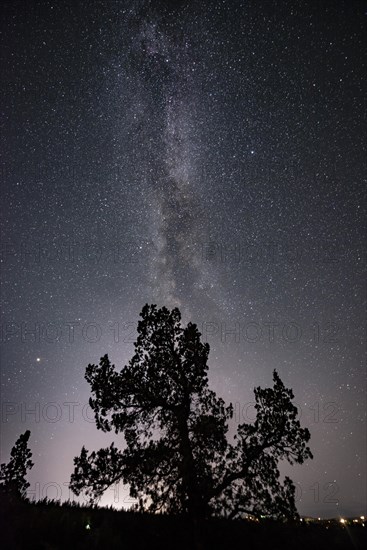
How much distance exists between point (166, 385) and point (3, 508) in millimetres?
7488

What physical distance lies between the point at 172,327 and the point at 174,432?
472cm

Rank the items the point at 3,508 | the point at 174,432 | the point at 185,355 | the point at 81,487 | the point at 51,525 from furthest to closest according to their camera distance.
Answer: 1. the point at 185,355
2. the point at 174,432
3. the point at 81,487
4. the point at 3,508
5. the point at 51,525

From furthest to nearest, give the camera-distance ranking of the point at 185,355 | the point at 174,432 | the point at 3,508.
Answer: the point at 185,355, the point at 174,432, the point at 3,508

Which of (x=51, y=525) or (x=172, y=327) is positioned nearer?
(x=51, y=525)

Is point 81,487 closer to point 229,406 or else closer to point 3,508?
point 3,508

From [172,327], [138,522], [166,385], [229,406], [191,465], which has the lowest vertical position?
[138,522]

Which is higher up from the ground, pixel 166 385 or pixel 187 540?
pixel 166 385

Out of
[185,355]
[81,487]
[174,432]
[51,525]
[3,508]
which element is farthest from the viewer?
[185,355]

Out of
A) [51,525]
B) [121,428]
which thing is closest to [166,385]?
[121,428]

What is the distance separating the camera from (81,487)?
41.6ft

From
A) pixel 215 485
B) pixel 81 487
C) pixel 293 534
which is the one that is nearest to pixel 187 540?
pixel 215 485

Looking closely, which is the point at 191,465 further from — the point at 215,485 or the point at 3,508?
the point at 3,508

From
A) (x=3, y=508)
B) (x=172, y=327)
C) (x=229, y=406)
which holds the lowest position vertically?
(x=3, y=508)

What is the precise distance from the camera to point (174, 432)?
1398 cm
